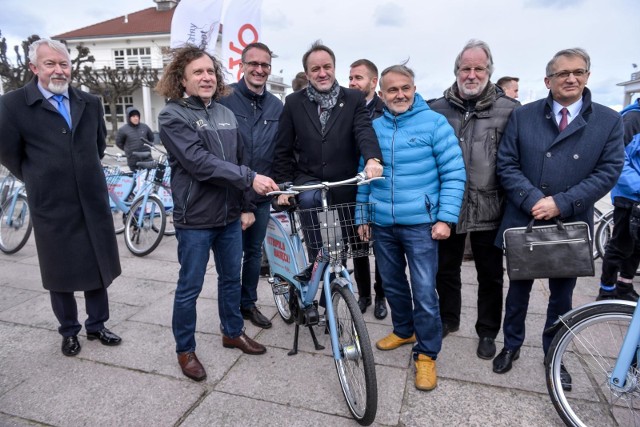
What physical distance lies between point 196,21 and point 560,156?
17.8ft

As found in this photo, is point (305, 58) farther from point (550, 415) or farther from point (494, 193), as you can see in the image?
point (550, 415)

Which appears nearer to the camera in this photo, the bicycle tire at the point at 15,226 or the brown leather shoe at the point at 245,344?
the brown leather shoe at the point at 245,344

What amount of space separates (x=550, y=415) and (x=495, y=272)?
3.22ft

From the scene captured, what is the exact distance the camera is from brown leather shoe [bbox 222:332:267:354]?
3.11m

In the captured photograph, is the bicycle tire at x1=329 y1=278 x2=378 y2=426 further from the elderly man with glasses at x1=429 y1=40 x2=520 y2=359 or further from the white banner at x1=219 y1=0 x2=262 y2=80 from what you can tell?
the white banner at x1=219 y1=0 x2=262 y2=80

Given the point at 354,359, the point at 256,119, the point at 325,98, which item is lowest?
the point at 354,359

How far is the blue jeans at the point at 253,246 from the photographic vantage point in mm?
3416

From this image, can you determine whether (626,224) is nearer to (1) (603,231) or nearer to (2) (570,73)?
(1) (603,231)

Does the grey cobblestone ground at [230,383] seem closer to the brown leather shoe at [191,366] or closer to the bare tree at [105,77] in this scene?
the brown leather shoe at [191,366]

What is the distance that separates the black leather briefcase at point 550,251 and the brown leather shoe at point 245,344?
1787 mm

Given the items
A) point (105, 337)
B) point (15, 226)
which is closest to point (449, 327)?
point (105, 337)

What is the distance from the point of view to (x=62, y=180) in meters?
2.99

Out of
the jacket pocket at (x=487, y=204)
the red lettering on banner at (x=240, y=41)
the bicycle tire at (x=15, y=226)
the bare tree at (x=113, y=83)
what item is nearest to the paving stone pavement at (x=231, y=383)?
the jacket pocket at (x=487, y=204)

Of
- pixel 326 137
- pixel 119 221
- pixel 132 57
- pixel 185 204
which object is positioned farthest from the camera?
pixel 132 57
